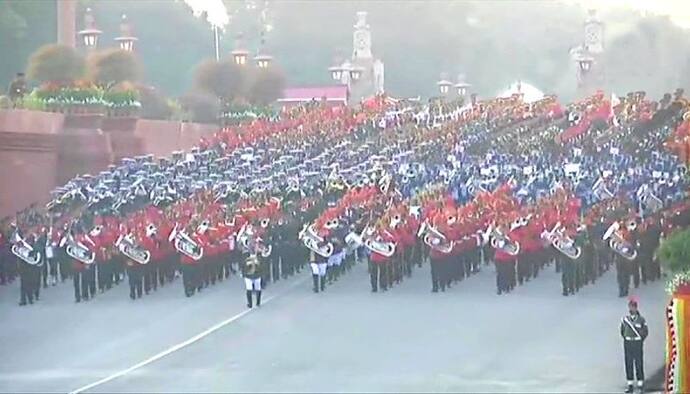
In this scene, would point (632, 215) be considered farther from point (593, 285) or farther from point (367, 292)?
point (367, 292)

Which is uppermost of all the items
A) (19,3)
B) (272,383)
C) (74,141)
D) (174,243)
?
(19,3)

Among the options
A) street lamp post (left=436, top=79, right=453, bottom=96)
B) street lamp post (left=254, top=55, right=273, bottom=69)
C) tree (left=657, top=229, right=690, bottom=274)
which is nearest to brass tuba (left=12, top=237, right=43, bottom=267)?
street lamp post (left=254, top=55, right=273, bottom=69)

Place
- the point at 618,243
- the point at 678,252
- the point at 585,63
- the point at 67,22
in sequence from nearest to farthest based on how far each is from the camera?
the point at 678,252 < the point at 618,243 < the point at 585,63 < the point at 67,22

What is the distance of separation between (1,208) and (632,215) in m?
3.32

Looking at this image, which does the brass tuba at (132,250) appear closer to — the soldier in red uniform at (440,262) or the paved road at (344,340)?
the paved road at (344,340)

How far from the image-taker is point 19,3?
8.11m

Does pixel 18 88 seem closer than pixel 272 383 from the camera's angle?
No

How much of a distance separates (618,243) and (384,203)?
47.3 inches

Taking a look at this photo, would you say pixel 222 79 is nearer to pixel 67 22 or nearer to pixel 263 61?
pixel 263 61

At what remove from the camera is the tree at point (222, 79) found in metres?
7.96

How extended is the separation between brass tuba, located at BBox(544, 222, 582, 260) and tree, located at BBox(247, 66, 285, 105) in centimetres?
157

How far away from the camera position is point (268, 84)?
26.1ft

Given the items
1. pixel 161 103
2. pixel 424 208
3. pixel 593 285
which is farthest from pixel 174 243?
pixel 593 285

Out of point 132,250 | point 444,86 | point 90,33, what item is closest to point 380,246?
point 444,86
